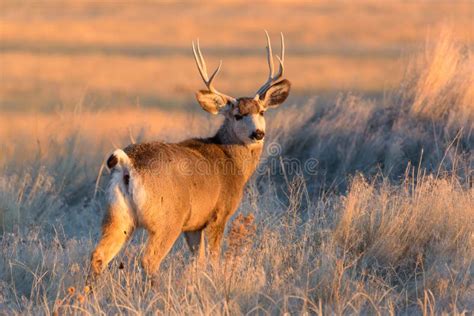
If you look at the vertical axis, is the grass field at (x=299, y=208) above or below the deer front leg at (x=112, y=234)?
below

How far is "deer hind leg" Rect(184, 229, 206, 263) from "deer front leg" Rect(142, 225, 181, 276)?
735 millimetres

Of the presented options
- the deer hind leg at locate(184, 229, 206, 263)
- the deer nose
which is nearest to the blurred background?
the deer nose

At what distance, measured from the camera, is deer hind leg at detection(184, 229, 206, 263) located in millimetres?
8055

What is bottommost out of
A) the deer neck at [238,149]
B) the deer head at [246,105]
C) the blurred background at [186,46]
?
the blurred background at [186,46]

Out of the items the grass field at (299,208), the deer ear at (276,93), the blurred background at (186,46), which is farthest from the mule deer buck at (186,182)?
the blurred background at (186,46)

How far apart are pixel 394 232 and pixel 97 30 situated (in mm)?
32683

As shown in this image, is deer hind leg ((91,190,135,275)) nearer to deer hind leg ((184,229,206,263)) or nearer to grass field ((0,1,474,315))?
grass field ((0,1,474,315))

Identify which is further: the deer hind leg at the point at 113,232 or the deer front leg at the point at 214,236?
the deer front leg at the point at 214,236

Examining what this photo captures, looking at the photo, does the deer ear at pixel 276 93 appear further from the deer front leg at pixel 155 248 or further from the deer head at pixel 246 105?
the deer front leg at pixel 155 248

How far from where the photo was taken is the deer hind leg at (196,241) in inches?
317

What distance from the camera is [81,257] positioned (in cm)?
798

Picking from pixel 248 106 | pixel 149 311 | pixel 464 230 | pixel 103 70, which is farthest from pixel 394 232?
pixel 103 70

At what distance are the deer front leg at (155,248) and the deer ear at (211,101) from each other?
1774mm

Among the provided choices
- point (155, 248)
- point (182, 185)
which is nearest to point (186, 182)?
point (182, 185)
